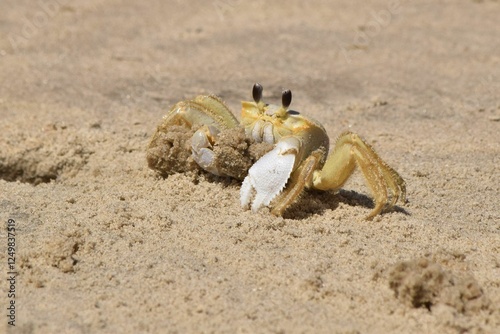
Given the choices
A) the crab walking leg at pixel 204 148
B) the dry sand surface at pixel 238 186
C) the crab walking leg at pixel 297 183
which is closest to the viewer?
the dry sand surface at pixel 238 186

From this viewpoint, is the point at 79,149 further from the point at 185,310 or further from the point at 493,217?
the point at 493,217

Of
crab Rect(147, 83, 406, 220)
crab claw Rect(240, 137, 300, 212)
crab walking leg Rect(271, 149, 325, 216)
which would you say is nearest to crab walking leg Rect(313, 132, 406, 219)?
crab Rect(147, 83, 406, 220)

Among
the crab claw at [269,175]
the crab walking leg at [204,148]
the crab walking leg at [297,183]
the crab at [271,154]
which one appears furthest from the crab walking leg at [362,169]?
the crab walking leg at [204,148]

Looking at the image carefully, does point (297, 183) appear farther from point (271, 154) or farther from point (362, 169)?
point (362, 169)

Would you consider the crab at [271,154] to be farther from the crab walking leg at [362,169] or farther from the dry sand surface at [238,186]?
the dry sand surface at [238,186]

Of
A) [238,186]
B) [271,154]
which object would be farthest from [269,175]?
[238,186]

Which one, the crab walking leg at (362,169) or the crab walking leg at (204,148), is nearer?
the crab walking leg at (362,169)
